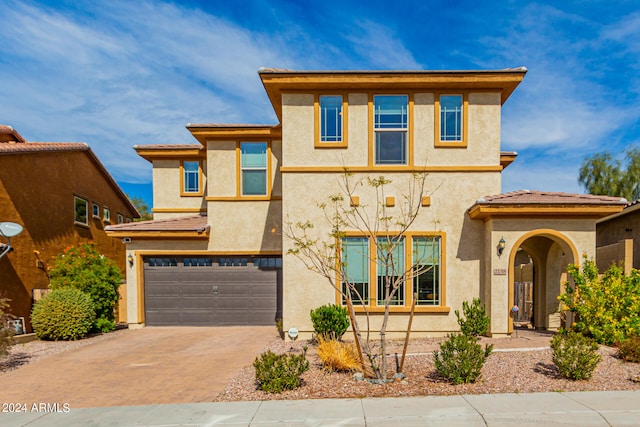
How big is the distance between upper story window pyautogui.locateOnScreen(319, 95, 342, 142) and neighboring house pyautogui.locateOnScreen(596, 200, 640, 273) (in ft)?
28.5

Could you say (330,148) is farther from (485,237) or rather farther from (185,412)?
(185,412)

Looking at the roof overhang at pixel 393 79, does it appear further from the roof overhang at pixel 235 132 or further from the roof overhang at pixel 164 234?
the roof overhang at pixel 164 234

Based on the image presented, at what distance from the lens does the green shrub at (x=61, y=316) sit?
1076 cm

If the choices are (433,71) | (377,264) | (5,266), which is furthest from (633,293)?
(5,266)

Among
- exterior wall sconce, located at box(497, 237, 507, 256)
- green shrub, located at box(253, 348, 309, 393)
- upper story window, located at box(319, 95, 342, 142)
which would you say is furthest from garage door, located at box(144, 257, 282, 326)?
exterior wall sconce, located at box(497, 237, 507, 256)

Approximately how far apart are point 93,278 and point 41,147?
5.36 meters

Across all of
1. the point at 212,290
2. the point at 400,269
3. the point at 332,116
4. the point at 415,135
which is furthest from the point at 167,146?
the point at 400,269

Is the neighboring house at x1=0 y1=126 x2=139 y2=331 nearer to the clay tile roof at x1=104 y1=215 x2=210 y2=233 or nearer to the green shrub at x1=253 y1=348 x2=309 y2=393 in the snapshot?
the clay tile roof at x1=104 y1=215 x2=210 y2=233

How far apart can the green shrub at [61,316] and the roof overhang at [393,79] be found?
908 cm

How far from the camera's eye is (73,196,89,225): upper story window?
593 inches

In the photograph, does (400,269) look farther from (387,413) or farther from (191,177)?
(191,177)

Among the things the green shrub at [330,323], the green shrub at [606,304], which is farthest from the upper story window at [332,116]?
the green shrub at [606,304]

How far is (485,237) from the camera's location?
10.1 m

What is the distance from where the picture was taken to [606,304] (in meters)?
8.37
